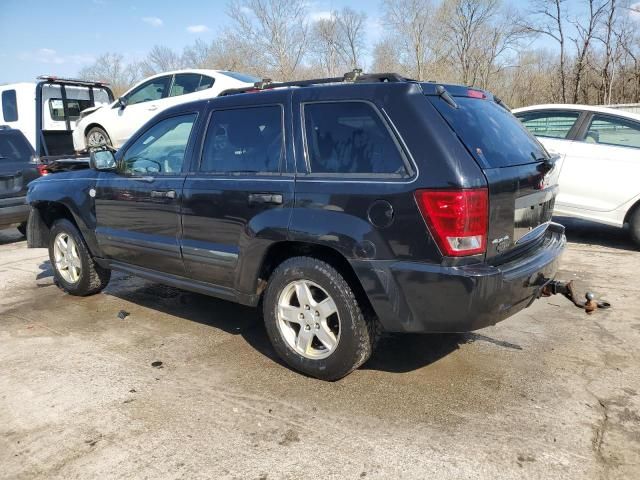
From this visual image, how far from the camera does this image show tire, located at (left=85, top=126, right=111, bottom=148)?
1048 cm

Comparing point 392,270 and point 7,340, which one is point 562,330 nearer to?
point 392,270

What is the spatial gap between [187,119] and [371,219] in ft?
6.45

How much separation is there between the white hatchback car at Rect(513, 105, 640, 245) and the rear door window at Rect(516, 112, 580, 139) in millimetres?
14

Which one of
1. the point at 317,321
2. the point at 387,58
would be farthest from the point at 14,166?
the point at 387,58

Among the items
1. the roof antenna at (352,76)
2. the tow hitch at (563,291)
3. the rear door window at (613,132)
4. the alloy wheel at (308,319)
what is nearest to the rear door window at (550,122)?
the rear door window at (613,132)

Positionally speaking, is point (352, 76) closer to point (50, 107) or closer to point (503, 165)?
point (503, 165)

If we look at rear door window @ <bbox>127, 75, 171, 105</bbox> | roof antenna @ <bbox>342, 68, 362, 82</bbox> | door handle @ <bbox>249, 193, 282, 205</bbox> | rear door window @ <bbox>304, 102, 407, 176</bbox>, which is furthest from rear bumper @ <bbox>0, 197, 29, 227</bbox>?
roof antenna @ <bbox>342, 68, 362, 82</bbox>

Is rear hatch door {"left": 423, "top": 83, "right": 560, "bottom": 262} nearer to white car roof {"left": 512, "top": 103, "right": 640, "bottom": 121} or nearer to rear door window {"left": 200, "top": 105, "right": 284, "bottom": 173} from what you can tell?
rear door window {"left": 200, "top": 105, "right": 284, "bottom": 173}

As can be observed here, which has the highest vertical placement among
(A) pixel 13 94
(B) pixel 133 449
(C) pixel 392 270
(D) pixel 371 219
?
(A) pixel 13 94

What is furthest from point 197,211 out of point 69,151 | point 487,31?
point 487,31

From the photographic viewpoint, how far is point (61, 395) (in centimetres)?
329

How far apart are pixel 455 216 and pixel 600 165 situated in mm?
4806

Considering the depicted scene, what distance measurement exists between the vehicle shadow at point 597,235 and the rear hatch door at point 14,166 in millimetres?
8255

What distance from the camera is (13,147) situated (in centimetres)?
859
